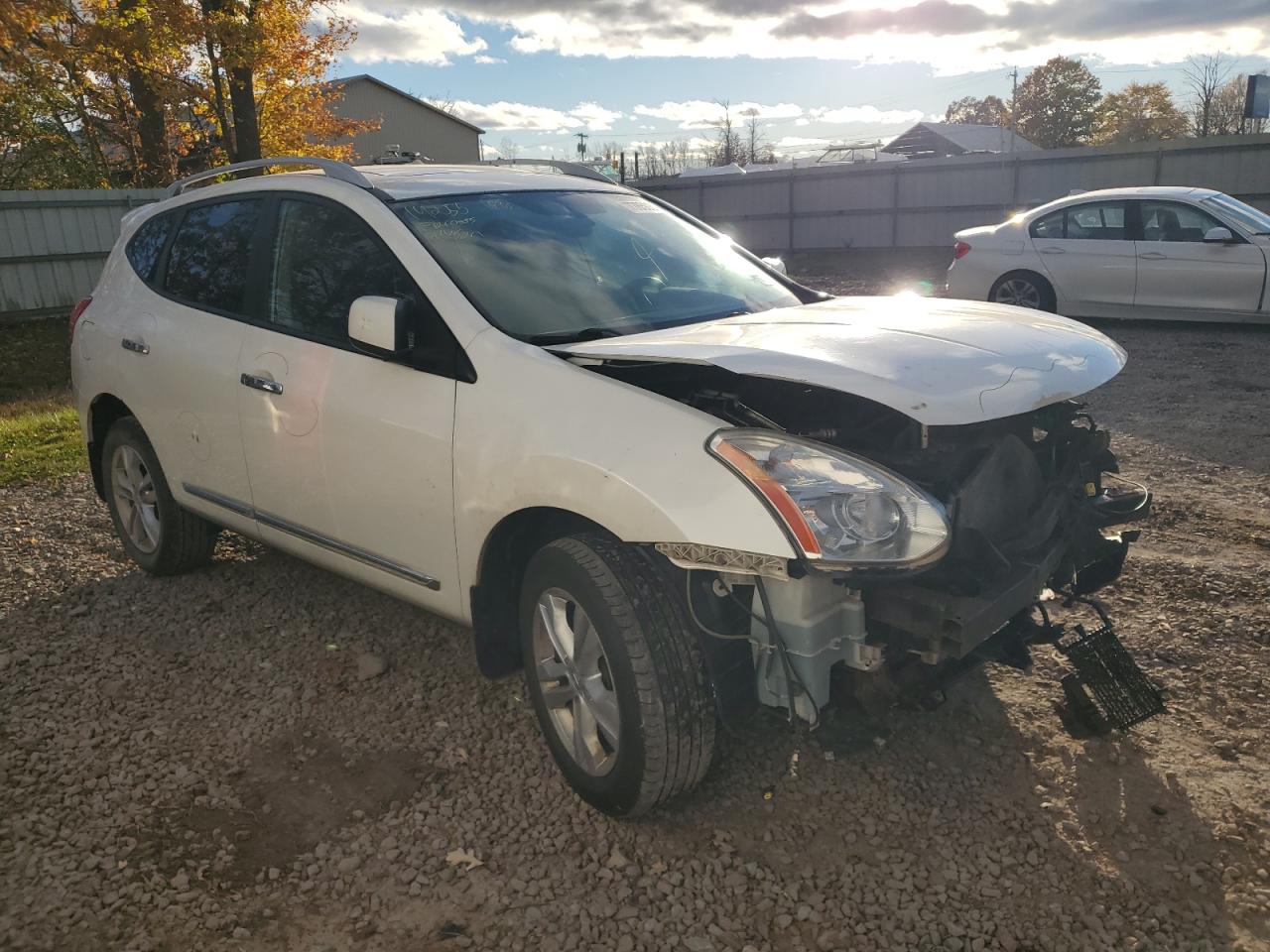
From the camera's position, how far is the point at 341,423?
3.45 m

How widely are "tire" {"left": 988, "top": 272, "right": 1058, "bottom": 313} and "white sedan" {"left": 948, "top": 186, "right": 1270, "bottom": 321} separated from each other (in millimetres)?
12

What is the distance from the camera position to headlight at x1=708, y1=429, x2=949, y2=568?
95.3 inches

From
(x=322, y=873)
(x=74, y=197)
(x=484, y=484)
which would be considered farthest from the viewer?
(x=74, y=197)

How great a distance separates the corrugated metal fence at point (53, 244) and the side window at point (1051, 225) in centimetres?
1356

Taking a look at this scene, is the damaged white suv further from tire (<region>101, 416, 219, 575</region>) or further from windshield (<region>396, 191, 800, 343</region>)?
tire (<region>101, 416, 219, 575</region>)

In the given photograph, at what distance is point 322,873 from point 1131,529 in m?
2.81

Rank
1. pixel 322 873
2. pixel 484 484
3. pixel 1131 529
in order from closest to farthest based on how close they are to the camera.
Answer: pixel 322 873 < pixel 484 484 < pixel 1131 529

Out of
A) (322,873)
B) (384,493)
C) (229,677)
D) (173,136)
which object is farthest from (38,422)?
(173,136)

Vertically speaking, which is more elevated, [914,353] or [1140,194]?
[1140,194]

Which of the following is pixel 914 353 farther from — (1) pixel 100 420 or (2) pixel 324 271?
(1) pixel 100 420

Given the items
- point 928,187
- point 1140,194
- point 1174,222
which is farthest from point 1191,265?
point 928,187

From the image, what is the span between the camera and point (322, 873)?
2752mm

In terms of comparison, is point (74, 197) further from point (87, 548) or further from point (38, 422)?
point (87, 548)

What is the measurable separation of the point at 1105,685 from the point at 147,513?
14.5ft
